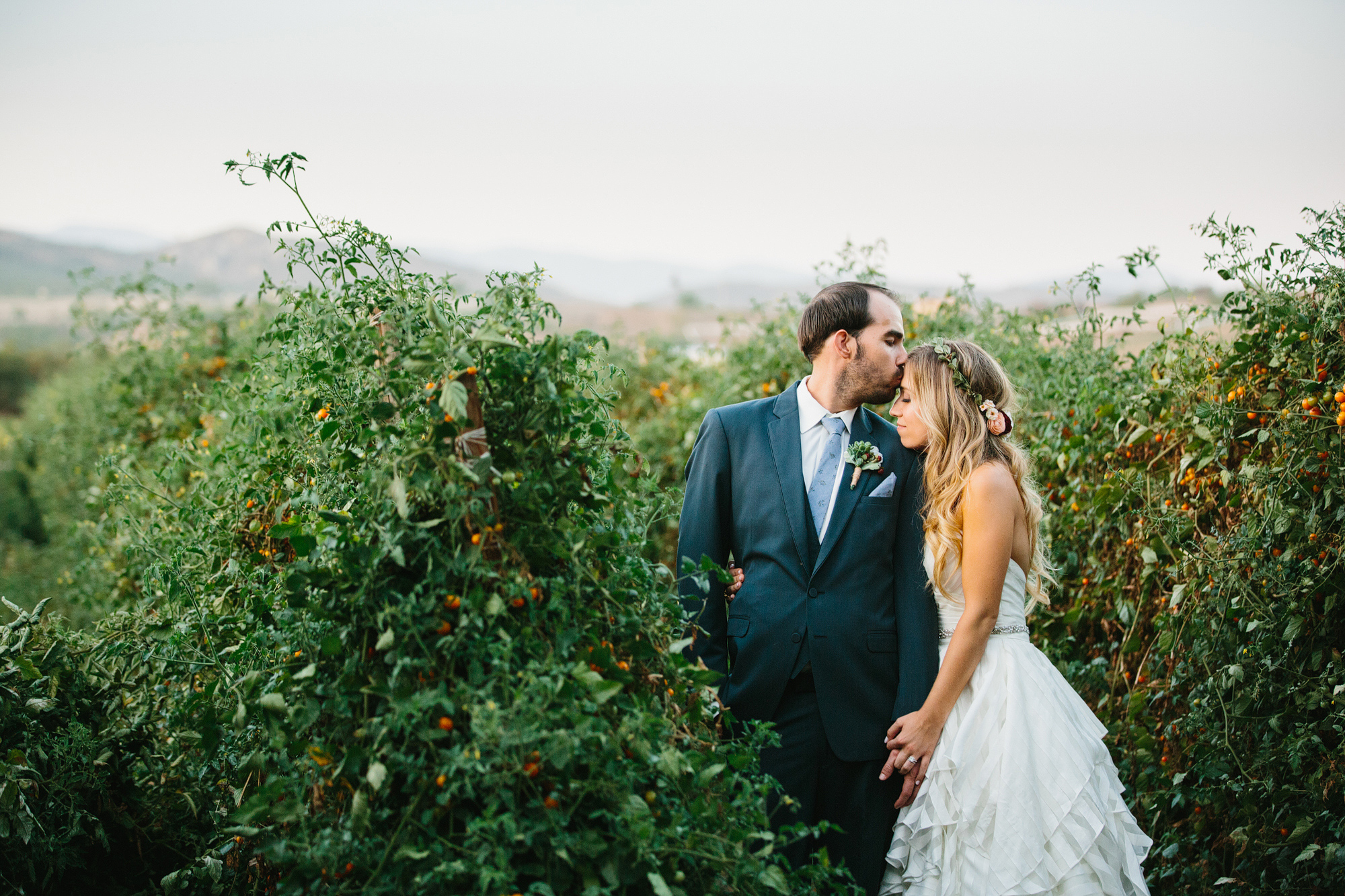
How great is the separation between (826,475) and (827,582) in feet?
1.13

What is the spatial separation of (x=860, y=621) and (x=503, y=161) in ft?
29.7

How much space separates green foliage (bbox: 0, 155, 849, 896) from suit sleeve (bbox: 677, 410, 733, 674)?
495mm

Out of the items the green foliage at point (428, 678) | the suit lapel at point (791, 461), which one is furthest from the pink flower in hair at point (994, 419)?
the green foliage at point (428, 678)

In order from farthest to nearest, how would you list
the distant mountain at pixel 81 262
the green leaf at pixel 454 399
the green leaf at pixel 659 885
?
the distant mountain at pixel 81 262, the green leaf at pixel 454 399, the green leaf at pixel 659 885

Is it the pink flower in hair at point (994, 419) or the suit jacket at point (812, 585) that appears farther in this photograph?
the pink flower in hair at point (994, 419)

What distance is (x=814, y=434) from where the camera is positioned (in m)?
2.62

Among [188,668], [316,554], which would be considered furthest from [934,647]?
[188,668]

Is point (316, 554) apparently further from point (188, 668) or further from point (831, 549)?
point (831, 549)

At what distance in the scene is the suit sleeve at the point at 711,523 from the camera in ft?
7.93

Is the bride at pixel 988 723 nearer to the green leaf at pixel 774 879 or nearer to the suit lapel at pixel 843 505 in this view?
the suit lapel at pixel 843 505

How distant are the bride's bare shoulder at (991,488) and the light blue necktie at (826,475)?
393mm

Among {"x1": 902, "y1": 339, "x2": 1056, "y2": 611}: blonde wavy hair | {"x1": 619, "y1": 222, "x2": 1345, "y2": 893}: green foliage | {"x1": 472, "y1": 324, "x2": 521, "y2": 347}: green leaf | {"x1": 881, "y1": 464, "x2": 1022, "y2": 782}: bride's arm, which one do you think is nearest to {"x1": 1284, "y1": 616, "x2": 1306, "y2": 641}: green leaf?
{"x1": 619, "y1": 222, "x2": 1345, "y2": 893}: green foliage

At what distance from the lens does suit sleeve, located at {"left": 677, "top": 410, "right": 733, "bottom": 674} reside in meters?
2.42

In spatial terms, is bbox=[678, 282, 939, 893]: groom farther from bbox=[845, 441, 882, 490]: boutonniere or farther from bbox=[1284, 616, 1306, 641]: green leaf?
bbox=[1284, 616, 1306, 641]: green leaf
